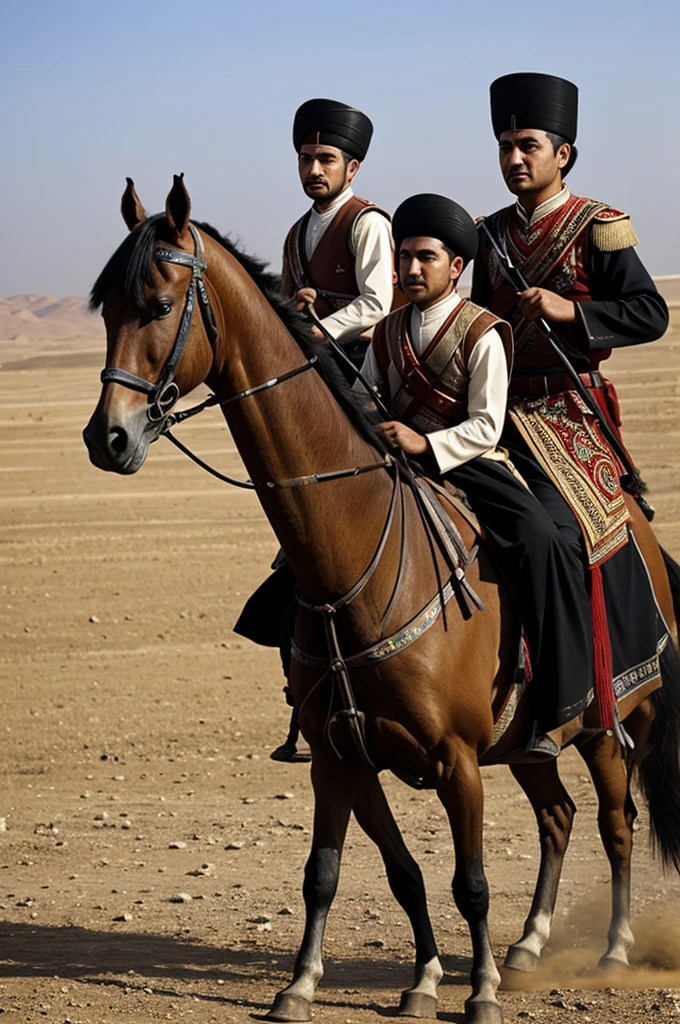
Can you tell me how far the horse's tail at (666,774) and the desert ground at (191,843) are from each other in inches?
16.1

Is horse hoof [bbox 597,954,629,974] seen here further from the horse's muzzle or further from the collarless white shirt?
the horse's muzzle

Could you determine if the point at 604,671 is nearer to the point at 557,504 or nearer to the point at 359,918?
the point at 557,504

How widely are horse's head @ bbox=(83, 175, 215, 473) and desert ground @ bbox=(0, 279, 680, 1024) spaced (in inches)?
88.9

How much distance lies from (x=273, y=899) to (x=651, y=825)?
6.20 ft

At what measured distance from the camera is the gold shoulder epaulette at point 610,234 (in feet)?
19.3

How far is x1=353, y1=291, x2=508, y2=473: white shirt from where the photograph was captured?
17.2 ft

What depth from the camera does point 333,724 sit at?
509cm

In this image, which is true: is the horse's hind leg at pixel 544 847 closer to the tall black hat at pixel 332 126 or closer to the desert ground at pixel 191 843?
the desert ground at pixel 191 843

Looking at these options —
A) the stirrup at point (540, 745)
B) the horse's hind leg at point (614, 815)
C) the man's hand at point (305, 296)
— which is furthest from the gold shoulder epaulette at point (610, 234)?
the horse's hind leg at point (614, 815)

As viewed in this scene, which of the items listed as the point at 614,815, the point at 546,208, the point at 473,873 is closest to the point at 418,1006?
the point at 473,873

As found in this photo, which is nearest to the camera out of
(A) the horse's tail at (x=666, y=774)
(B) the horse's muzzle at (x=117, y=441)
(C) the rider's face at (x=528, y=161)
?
(B) the horse's muzzle at (x=117, y=441)

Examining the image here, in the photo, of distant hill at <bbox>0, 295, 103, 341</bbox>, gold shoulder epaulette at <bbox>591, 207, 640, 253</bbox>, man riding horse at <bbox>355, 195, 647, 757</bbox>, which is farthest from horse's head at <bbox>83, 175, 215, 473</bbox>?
distant hill at <bbox>0, 295, 103, 341</bbox>

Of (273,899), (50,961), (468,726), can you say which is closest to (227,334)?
(468,726)

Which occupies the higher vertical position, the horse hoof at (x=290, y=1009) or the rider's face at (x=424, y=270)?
the rider's face at (x=424, y=270)
